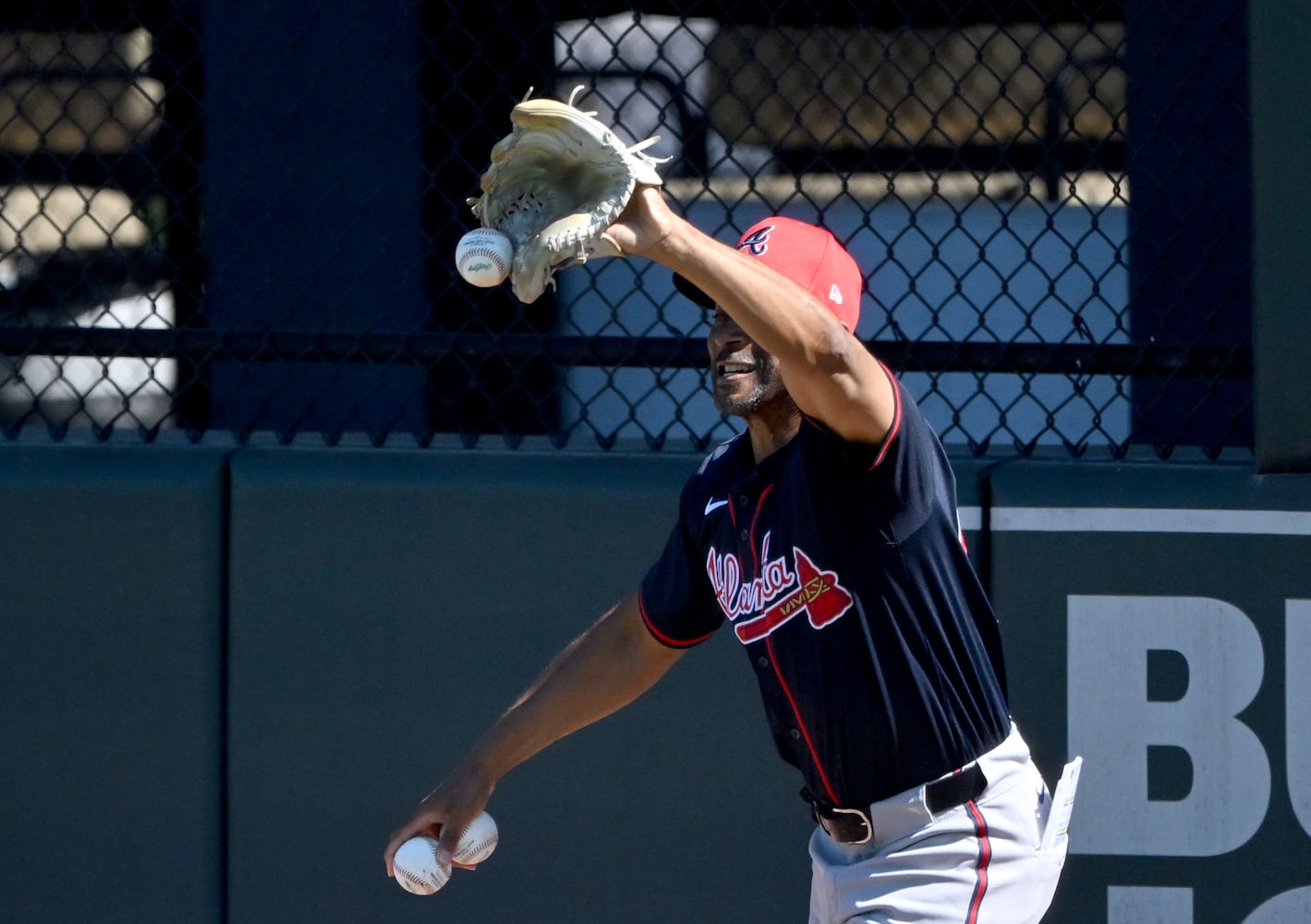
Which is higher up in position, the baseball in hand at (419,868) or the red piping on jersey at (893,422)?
the red piping on jersey at (893,422)

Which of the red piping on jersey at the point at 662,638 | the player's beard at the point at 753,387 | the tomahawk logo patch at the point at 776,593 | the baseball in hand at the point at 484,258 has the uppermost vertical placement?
the baseball in hand at the point at 484,258

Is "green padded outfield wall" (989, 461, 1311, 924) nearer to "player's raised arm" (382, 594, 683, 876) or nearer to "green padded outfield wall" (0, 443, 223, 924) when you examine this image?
"player's raised arm" (382, 594, 683, 876)

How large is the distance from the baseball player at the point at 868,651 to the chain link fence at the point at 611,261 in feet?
3.78

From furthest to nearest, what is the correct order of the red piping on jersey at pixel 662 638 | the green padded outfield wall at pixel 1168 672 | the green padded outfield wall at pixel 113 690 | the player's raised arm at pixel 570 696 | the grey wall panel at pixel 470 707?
the green padded outfield wall at pixel 113 690 → the grey wall panel at pixel 470 707 → the green padded outfield wall at pixel 1168 672 → the red piping on jersey at pixel 662 638 → the player's raised arm at pixel 570 696

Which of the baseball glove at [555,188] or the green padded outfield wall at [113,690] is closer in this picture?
the baseball glove at [555,188]

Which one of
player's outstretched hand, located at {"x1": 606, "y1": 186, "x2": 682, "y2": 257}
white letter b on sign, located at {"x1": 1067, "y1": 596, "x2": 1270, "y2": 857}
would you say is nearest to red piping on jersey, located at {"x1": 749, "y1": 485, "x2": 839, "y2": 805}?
player's outstretched hand, located at {"x1": 606, "y1": 186, "x2": 682, "y2": 257}

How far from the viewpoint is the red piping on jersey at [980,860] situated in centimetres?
245

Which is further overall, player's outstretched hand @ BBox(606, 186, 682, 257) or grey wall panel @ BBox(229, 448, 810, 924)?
grey wall panel @ BBox(229, 448, 810, 924)

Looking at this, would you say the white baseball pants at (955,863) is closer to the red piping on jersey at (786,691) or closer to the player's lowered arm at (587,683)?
the red piping on jersey at (786,691)

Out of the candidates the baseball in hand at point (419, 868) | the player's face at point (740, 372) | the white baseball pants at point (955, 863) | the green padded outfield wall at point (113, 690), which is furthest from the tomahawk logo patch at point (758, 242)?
the green padded outfield wall at point (113, 690)

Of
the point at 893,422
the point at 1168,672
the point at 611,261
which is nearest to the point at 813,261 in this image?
the point at 893,422

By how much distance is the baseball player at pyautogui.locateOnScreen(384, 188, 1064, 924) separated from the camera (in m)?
2.41

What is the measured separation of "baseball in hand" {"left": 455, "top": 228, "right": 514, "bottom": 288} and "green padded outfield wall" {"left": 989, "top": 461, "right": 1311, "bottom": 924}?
182 cm

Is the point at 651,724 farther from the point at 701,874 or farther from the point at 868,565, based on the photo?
the point at 868,565
